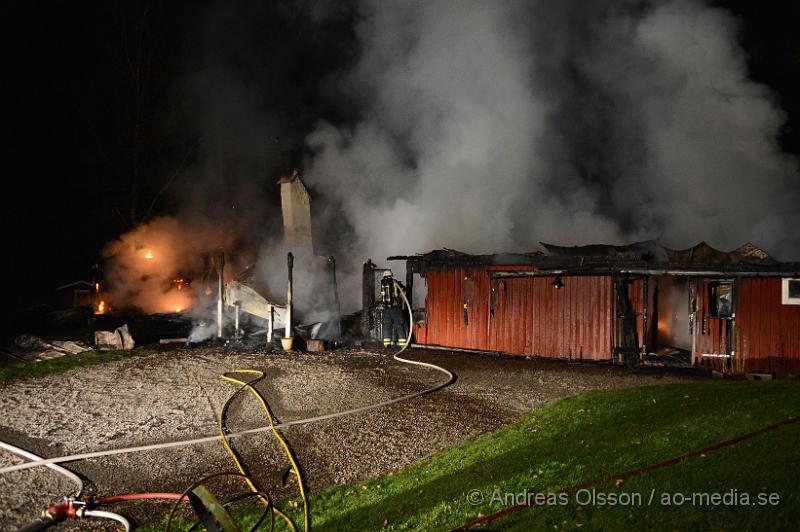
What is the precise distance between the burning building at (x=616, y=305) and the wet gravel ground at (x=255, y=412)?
3.30 ft

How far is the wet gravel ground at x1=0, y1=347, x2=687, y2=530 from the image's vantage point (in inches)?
242

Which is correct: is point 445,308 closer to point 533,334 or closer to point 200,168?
point 533,334

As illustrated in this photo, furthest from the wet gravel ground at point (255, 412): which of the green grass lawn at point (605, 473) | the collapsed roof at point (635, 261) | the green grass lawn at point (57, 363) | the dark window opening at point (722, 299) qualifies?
the collapsed roof at point (635, 261)

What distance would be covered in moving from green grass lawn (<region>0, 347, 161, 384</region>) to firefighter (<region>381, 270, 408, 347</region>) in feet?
21.8

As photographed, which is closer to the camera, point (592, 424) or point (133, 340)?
point (592, 424)

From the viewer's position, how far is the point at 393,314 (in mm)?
16344

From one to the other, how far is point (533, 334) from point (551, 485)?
9.77 meters

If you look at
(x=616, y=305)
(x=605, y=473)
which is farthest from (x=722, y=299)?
(x=605, y=473)

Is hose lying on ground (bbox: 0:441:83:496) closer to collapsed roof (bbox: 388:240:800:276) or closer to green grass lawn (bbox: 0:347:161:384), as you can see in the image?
green grass lawn (bbox: 0:347:161:384)

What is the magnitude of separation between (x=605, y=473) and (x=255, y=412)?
5743 mm

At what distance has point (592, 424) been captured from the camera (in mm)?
6938

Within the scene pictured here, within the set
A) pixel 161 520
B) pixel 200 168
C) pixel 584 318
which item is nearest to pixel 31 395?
pixel 161 520

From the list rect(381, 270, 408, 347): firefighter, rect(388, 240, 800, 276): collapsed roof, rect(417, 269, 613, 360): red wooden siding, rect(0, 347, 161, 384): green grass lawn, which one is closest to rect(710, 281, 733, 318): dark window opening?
rect(388, 240, 800, 276): collapsed roof

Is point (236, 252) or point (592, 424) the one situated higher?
point (236, 252)
